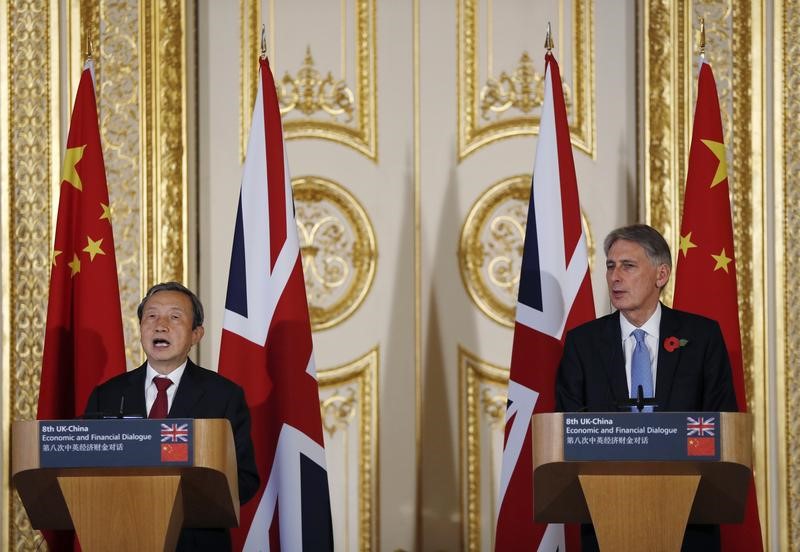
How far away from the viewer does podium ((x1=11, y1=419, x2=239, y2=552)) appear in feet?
10.2

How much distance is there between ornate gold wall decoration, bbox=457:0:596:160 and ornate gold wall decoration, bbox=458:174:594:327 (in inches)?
9.4

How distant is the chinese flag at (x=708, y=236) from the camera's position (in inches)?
185

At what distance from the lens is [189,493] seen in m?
3.25

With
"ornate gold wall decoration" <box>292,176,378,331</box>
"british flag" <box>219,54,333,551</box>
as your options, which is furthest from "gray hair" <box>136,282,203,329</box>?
"ornate gold wall decoration" <box>292,176,378,331</box>

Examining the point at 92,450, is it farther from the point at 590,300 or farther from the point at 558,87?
the point at 558,87

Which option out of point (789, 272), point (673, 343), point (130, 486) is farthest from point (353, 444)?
point (130, 486)

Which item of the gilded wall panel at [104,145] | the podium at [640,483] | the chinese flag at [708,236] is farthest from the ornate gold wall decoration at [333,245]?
the podium at [640,483]

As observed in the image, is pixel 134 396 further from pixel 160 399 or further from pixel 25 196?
pixel 25 196

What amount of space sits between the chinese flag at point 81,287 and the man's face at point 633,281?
6.45ft

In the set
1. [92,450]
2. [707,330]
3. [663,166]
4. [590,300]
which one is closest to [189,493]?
[92,450]

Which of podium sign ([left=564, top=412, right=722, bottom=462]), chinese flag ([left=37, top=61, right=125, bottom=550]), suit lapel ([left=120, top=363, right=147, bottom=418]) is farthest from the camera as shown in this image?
chinese flag ([left=37, top=61, right=125, bottom=550])

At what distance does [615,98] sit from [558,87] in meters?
0.91

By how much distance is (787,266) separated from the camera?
17.4 feet

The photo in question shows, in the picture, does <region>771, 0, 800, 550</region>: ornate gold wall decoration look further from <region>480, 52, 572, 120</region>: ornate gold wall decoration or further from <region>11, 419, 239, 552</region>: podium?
<region>11, 419, 239, 552</region>: podium
